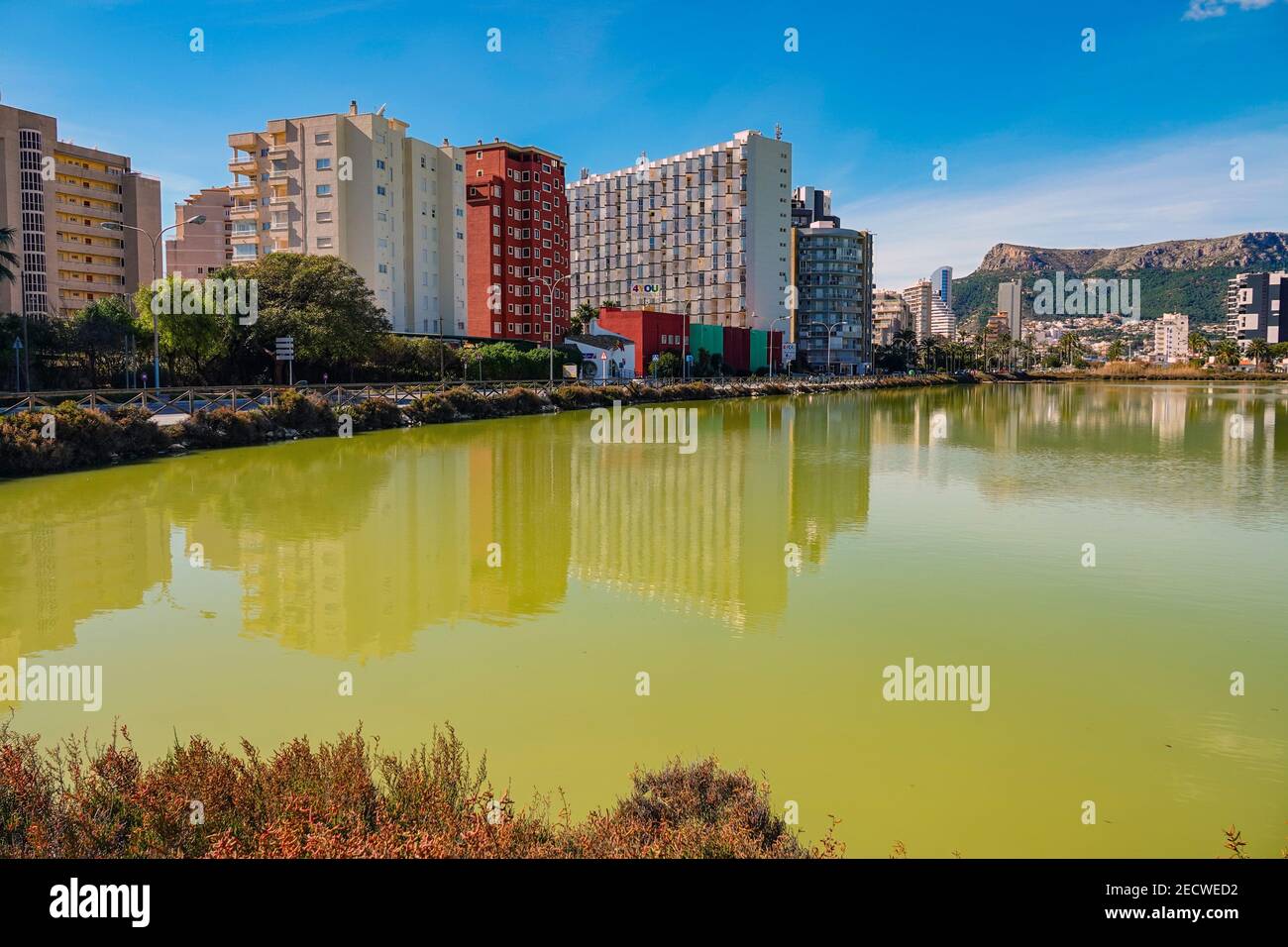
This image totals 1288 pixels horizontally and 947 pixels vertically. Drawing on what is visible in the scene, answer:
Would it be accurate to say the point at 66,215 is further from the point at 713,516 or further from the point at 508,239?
the point at 713,516

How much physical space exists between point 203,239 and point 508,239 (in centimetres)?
4387

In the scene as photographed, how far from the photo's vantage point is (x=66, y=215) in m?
99.6

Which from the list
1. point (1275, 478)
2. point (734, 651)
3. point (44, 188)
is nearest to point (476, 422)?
point (1275, 478)

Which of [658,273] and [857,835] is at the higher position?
[658,273]

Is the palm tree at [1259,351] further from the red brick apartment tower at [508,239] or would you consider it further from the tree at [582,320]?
the red brick apartment tower at [508,239]

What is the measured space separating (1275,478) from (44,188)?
4349 inches

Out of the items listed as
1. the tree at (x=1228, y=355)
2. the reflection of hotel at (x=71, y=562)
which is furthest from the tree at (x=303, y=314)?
the tree at (x=1228, y=355)

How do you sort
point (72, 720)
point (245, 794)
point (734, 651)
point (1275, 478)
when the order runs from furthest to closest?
1. point (1275, 478)
2. point (734, 651)
3. point (72, 720)
4. point (245, 794)

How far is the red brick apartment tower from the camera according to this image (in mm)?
93625

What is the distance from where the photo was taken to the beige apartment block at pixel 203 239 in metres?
112

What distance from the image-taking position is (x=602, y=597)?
42.7 ft

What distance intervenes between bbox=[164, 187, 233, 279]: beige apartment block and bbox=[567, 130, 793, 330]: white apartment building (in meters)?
46.7

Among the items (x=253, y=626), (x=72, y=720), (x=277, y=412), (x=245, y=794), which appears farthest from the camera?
(x=277, y=412)

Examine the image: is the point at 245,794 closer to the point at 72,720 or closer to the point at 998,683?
the point at 72,720
